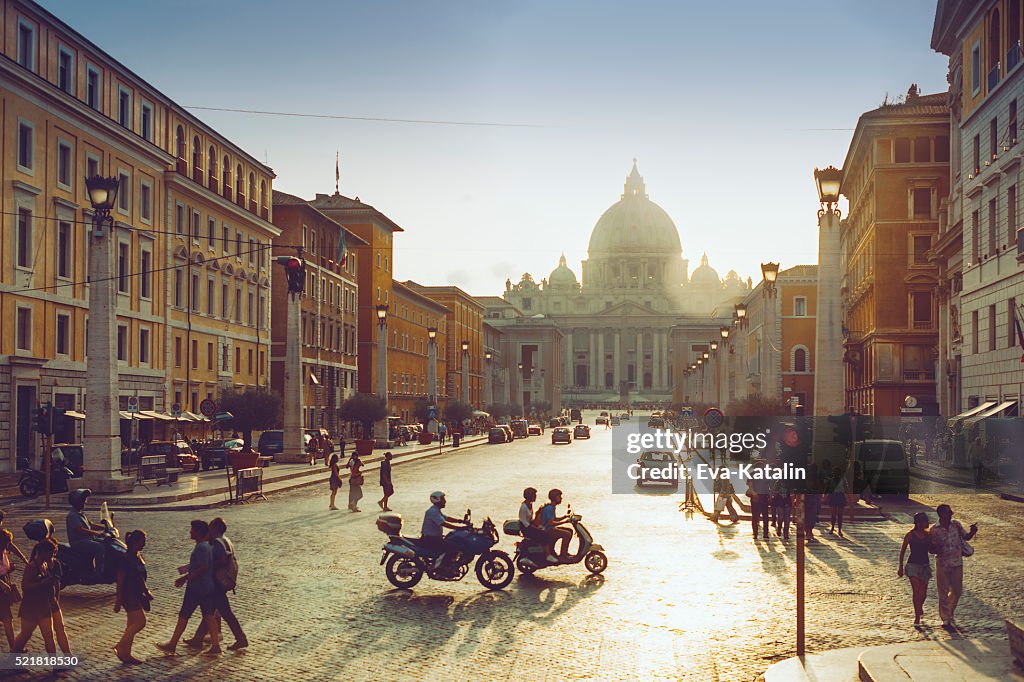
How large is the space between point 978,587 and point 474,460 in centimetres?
3891

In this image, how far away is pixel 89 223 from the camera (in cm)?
4428

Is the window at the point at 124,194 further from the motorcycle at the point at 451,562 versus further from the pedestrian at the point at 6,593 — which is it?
the pedestrian at the point at 6,593

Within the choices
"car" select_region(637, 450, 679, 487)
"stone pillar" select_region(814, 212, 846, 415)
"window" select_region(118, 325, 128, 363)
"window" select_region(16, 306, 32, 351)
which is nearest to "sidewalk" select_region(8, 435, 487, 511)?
"window" select_region(118, 325, 128, 363)

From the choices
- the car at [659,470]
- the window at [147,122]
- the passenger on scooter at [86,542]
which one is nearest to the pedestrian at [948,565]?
the passenger on scooter at [86,542]

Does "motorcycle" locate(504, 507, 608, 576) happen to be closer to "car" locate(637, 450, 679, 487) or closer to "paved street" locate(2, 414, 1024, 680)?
"paved street" locate(2, 414, 1024, 680)

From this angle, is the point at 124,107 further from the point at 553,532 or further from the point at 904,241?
the point at 904,241

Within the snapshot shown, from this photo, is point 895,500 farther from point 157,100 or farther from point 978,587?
point 157,100

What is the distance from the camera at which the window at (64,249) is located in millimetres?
41969

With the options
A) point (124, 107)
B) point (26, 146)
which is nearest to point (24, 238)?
point (26, 146)

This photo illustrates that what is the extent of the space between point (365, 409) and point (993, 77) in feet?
125

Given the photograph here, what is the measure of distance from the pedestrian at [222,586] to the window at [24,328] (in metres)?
29.9

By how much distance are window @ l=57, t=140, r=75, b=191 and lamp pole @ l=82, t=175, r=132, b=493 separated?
12.7 m

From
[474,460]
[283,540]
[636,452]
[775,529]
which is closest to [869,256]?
[636,452]

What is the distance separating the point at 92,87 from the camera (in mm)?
44781
